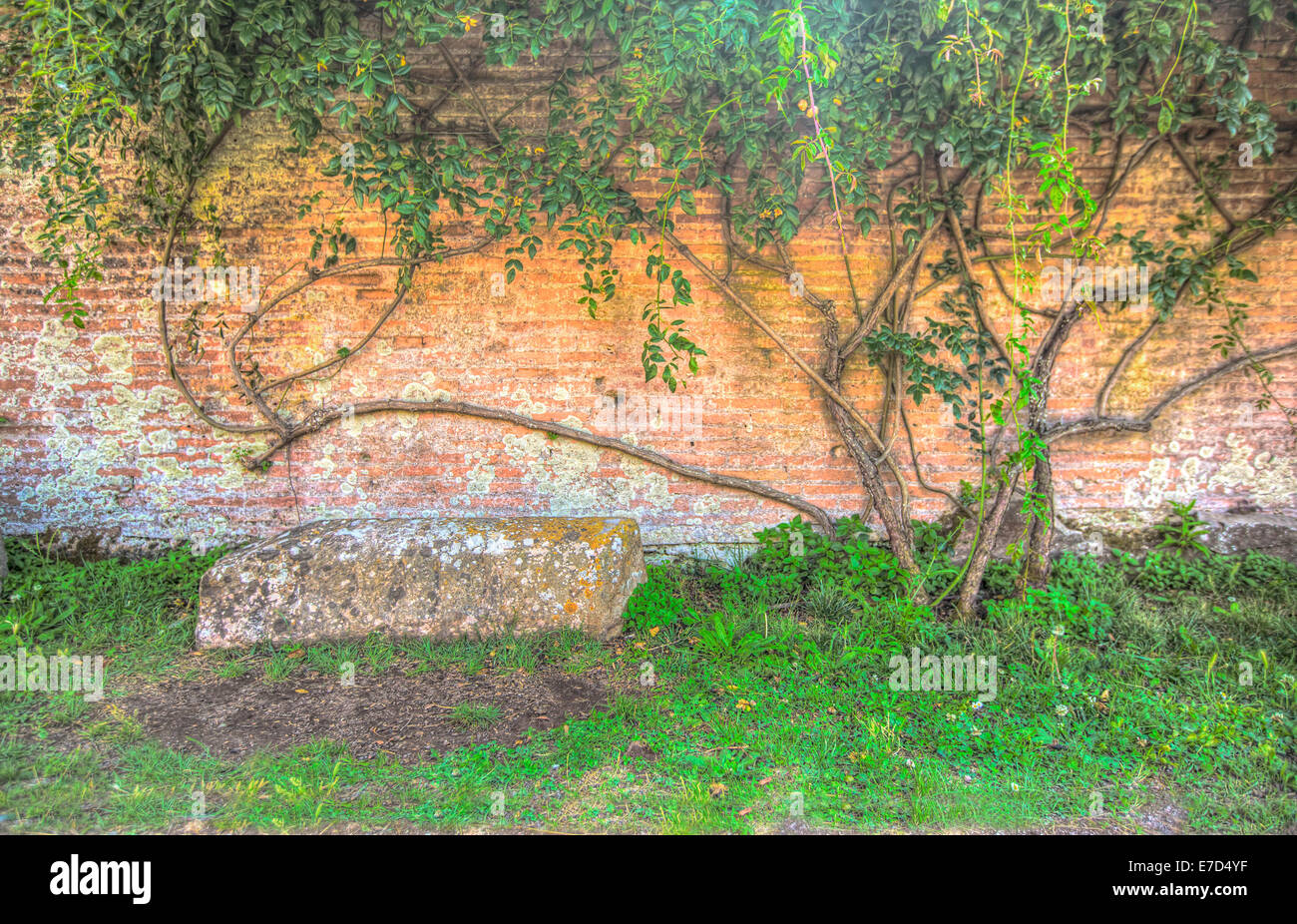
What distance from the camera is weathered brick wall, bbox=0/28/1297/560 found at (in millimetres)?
4590

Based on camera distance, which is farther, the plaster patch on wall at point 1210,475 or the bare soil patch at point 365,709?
the plaster patch on wall at point 1210,475

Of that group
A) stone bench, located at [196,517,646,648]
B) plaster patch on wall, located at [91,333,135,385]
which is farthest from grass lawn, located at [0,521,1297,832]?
plaster patch on wall, located at [91,333,135,385]

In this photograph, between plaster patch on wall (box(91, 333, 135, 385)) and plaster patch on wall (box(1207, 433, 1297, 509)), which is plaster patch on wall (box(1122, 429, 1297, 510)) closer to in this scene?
plaster patch on wall (box(1207, 433, 1297, 509))

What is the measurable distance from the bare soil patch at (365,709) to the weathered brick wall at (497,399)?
143 cm

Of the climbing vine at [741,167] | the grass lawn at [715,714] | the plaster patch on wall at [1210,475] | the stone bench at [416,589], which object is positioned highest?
the climbing vine at [741,167]

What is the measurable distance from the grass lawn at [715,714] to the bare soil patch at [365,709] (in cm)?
1

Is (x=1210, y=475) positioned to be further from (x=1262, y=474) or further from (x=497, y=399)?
(x=497, y=399)

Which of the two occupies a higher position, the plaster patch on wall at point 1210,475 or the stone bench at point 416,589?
the plaster patch on wall at point 1210,475

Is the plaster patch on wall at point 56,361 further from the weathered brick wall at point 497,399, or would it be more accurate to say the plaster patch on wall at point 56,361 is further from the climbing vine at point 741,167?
the climbing vine at point 741,167

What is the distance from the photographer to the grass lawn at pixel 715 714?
272cm

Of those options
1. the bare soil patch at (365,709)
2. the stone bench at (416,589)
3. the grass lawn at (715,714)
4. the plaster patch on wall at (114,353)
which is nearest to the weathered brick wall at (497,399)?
the plaster patch on wall at (114,353)

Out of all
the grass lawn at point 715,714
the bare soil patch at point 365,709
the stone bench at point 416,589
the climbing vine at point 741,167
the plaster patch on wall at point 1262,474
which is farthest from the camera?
the plaster patch on wall at point 1262,474

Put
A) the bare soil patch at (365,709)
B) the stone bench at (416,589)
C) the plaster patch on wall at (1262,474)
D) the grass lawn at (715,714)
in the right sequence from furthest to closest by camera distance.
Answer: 1. the plaster patch on wall at (1262,474)
2. the stone bench at (416,589)
3. the bare soil patch at (365,709)
4. the grass lawn at (715,714)

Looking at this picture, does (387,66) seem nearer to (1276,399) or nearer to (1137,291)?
(1137,291)
